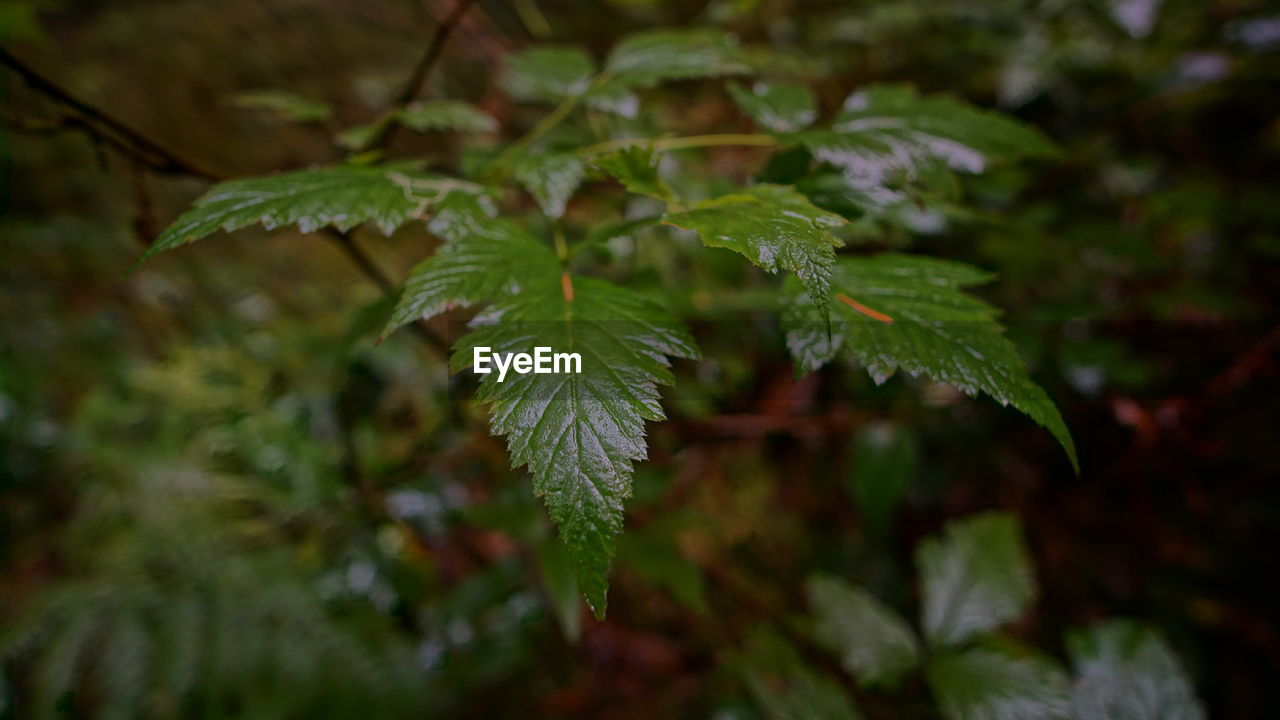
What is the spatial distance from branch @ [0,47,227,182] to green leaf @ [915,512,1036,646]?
151 cm

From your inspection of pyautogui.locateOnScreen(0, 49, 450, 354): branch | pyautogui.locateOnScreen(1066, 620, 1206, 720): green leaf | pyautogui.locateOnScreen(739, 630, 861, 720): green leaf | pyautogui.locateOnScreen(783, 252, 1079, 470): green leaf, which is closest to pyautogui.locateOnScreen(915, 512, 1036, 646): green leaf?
pyautogui.locateOnScreen(1066, 620, 1206, 720): green leaf

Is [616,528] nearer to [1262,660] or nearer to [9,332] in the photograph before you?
[1262,660]

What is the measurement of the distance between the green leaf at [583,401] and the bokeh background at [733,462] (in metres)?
0.43

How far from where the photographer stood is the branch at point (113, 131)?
0.67 metres

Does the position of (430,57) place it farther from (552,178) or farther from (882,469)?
(882,469)

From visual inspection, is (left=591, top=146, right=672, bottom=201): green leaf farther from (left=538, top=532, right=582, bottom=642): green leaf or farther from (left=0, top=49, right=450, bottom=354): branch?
(left=538, top=532, right=582, bottom=642): green leaf

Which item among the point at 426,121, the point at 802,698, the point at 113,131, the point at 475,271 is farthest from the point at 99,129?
the point at 802,698

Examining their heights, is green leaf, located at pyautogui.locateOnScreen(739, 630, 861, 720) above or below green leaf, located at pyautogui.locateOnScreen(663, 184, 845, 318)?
below

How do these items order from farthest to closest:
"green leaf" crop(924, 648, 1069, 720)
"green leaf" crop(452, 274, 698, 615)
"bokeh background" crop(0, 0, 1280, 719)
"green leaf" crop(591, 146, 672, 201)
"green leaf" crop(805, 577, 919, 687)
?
"bokeh background" crop(0, 0, 1280, 719), "green leaf" crop(805, 577, 919, 687), "green leaf" crop(924, 648, 1069, 720), "green leaf" crop(591, 146, 672, 201), "green leaf" crop(452, 274, 698, 615)

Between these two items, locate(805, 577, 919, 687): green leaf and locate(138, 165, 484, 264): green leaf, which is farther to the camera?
locate(805, 577, 919, 687): green leaf

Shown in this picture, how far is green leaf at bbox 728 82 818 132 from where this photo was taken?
830 mm

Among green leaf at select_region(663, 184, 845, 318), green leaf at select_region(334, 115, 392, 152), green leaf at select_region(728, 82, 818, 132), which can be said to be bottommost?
green leaf at select_region(663, 184, 845, 318)

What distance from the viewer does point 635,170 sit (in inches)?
27.0

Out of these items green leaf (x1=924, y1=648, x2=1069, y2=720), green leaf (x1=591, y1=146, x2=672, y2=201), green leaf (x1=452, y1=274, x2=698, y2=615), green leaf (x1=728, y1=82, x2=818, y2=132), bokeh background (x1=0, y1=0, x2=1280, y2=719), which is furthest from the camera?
bokeh background (x1=0, y1=0, x2=1280, y2=719)
